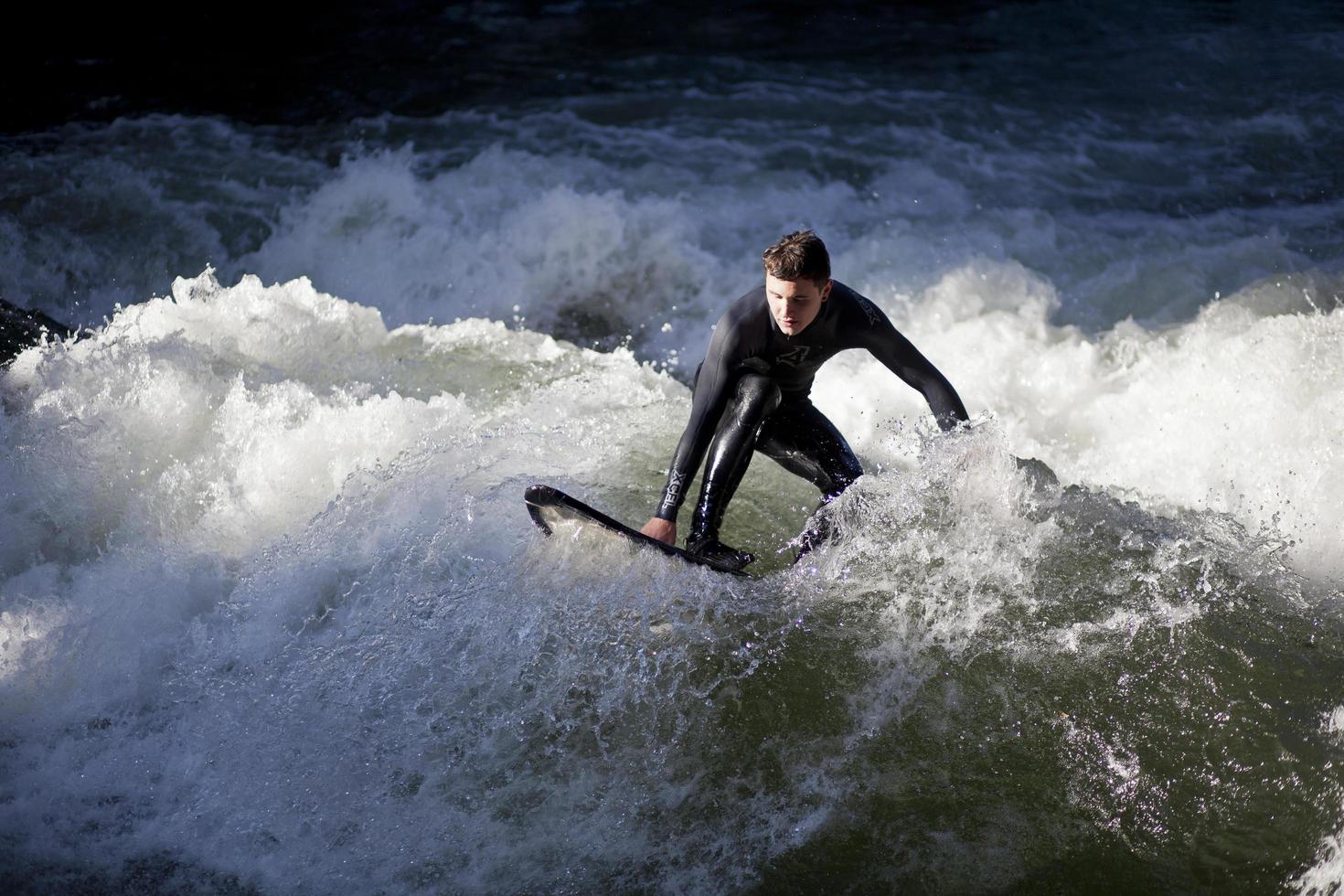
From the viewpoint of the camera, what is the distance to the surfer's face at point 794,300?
3291mm

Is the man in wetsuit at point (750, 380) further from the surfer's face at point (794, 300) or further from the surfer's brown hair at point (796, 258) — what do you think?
the surfer's brown hair at point (796, 258)

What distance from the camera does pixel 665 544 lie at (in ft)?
11.0

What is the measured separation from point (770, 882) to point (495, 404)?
3.02 metres

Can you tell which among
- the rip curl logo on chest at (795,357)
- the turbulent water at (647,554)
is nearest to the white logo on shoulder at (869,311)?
the rip curl logo on chest at (795,357)

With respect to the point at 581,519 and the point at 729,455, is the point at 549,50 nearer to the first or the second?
the point at 729,455

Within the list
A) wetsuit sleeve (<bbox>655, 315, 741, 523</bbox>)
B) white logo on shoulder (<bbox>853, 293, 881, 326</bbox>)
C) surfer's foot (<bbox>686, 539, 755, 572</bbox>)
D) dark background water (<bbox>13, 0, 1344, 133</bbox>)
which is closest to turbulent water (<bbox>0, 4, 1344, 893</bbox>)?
surfer's foot (<bbox>686, 539, 755, 572</bbox>)

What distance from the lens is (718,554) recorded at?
143 inches

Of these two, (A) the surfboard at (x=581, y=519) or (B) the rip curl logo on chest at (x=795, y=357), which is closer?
(A) the surfboard at (x=581, y=519)

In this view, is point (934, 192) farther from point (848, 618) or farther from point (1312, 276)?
point (848, 618)

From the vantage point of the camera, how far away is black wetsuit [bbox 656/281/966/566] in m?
3.57

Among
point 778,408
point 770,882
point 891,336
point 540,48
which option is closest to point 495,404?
point 778,408

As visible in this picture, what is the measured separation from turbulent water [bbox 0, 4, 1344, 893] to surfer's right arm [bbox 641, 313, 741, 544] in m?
0.33

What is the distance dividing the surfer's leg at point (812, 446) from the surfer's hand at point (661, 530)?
0.61 m

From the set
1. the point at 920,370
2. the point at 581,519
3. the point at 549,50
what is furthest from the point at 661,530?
the point at 549,50
